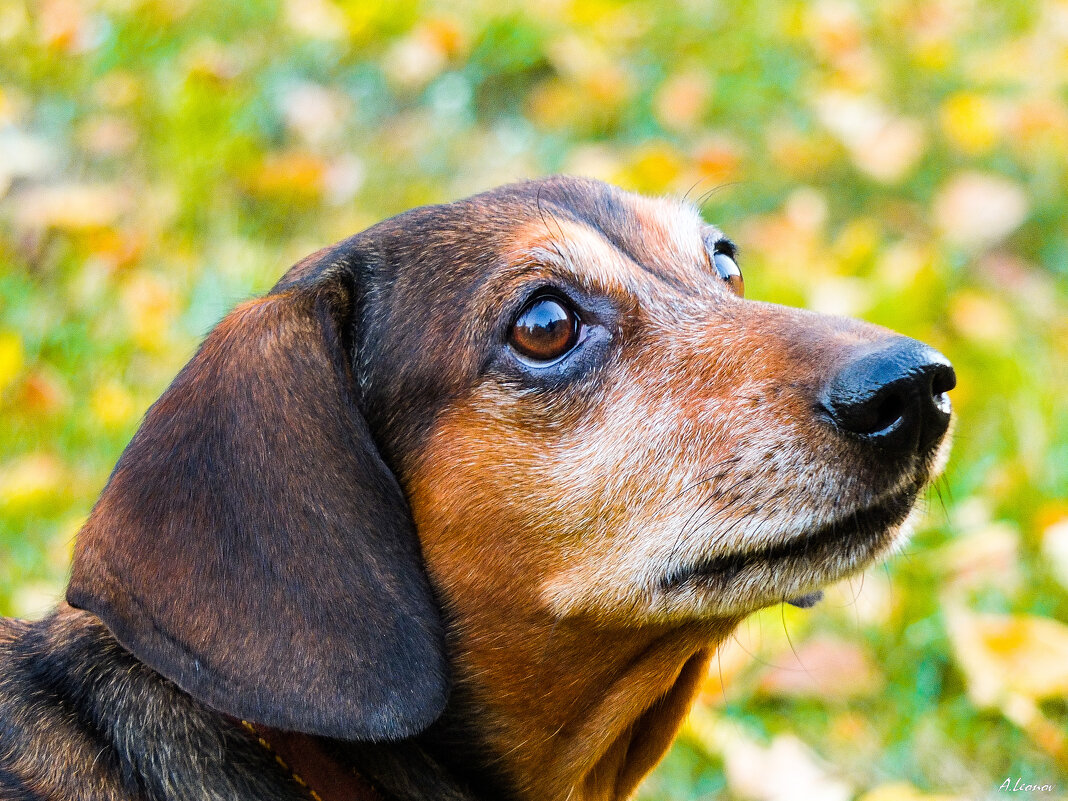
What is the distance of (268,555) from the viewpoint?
270cm

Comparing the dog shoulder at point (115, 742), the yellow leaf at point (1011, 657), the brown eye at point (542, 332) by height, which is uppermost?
the brown eye at point (542, 332)

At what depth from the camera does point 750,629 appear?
4.62 m

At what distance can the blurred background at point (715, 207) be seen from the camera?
4188 millimetres

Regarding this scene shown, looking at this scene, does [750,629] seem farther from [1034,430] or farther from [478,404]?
[478,404]

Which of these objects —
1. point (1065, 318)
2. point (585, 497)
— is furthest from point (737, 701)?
point (1065, 318)

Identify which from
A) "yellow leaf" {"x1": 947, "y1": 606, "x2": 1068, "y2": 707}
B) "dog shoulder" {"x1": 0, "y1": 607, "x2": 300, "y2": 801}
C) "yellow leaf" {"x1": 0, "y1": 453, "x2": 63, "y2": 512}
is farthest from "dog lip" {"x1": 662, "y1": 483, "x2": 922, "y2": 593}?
"yellow leaf" {"x1": 0, "y1": 453, "x2": 63, "y2": 512}

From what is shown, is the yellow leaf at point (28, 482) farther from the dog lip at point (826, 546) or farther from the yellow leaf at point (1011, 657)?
the yellow leaf at point (1011, 657)

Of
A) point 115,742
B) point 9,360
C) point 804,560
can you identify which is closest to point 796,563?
point 804,560

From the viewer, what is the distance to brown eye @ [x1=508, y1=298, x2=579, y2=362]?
122 inches

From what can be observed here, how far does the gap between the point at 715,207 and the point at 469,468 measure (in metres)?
4.12
